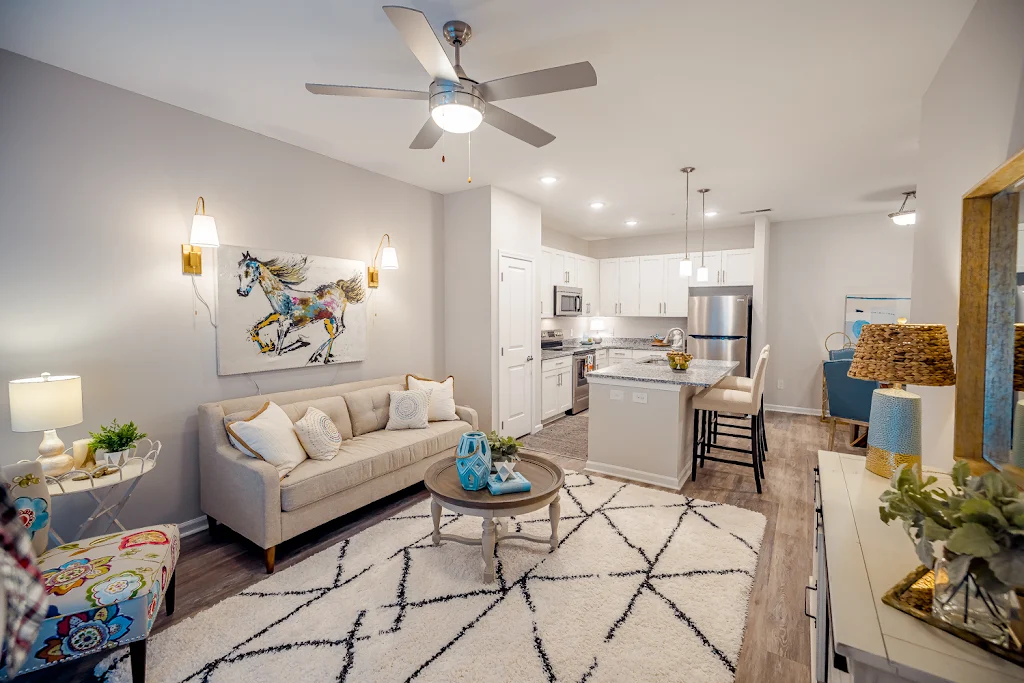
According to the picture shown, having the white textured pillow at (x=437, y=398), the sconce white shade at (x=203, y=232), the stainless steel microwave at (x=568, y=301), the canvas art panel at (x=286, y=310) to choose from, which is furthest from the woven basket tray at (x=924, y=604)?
the stainless steel microwave at (x=568, y=301)

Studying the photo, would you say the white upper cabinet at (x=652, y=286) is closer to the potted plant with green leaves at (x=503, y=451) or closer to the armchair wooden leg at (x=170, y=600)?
the potted plant with green leaves at (x=503, y=451)

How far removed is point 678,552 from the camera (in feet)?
8.43

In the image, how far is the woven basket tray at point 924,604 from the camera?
2.59ft

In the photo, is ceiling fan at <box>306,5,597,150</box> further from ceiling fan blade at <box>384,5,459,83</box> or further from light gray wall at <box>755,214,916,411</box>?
light gray wall at <box>755,214,916,411</box>

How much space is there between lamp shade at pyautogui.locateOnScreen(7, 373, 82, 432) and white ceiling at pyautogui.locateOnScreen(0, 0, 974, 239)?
161 cm

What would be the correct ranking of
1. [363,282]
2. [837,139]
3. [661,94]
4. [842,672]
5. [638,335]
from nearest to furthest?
[842,672], [661,94], [837,139], [363,282], [638,335]

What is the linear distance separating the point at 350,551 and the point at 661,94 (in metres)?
3.22

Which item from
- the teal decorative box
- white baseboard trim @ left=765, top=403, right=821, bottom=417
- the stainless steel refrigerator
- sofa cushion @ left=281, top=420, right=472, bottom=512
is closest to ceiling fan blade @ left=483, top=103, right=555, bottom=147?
the teal decorative box

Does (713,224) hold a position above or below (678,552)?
above

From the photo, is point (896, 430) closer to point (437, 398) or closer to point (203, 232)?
point (437, 398)

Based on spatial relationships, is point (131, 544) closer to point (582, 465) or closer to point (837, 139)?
point (582, 465)

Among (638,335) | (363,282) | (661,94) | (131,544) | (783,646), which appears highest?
(661,94)

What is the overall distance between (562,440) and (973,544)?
4.13 meters

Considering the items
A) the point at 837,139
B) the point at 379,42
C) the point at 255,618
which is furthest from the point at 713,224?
the point at 255,618
